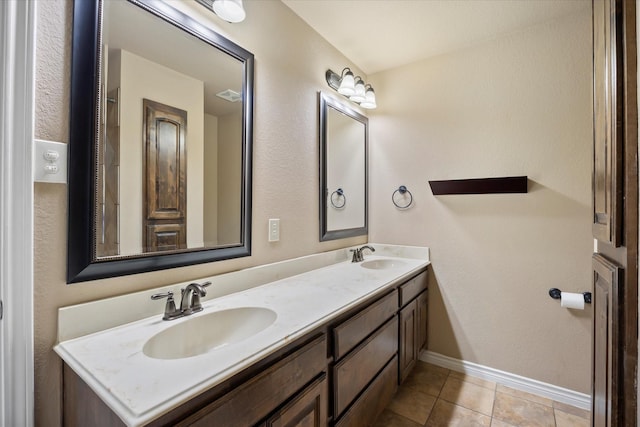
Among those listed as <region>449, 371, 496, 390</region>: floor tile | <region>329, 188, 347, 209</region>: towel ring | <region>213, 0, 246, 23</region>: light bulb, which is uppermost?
<region>213, 0, 246, 23</region>: light bulb

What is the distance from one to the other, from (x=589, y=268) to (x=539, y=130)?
0.92m

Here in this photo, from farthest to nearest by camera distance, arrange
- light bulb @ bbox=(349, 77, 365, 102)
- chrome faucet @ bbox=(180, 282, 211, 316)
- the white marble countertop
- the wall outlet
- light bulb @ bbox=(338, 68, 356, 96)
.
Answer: light bulb @ bbox=(349, 77, 365, 102) < light bulb @ bbox=(338, 68, 356, 96) < the wall outlet < chrome faucet @ bbox=(180, 282, 211, 316) < the white marble countertop

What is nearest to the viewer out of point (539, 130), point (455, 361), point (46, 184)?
point (46, 184)

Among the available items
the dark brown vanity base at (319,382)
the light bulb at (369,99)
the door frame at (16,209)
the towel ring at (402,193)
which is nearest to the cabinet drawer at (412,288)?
the dark brown vanity base at (319,382)

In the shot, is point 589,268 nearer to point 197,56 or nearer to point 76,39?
point 197,56

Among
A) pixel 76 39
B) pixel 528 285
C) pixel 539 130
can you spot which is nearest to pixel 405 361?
pixel 528 285

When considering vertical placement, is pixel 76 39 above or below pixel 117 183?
above

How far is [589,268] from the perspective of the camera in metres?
1.76

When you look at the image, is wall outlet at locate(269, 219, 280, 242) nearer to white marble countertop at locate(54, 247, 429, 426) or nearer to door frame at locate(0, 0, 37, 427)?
white marble countertop at locate(54, 247, 429, 426)

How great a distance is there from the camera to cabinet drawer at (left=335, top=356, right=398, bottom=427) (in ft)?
4.18

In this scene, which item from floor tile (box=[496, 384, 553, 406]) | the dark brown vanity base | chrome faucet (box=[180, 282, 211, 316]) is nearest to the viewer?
the dark brown vanity base

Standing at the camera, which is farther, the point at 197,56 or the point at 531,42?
the point at 531,42

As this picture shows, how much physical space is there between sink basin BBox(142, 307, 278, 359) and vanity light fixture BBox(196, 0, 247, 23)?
128 centimetres

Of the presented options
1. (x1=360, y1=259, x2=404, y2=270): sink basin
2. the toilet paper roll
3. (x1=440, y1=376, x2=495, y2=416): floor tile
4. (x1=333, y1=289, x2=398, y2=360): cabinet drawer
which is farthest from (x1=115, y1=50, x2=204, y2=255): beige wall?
the toilet paper roll
